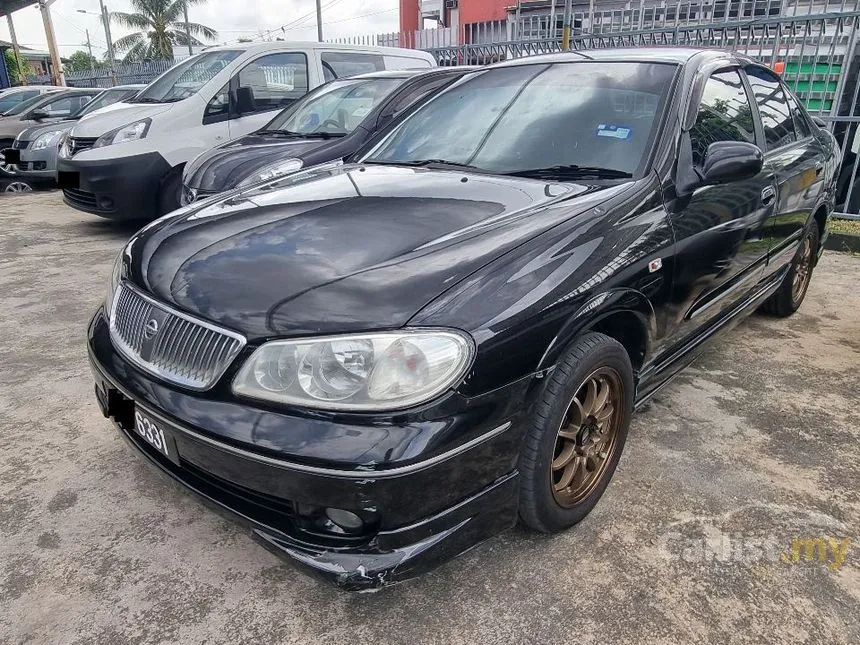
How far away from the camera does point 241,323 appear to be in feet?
5.55

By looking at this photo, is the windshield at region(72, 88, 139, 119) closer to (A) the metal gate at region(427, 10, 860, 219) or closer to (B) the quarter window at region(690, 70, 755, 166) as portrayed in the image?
(A) the metal gate at region(427, 10, 860, 219)

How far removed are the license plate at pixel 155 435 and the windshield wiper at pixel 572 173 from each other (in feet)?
5.17

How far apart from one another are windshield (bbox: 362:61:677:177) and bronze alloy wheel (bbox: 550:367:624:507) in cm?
82

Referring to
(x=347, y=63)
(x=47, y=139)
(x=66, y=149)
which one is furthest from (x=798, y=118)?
(x=47, y=139)

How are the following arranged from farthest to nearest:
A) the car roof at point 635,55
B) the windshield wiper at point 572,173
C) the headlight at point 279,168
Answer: the headlight at point 279,168, the car roof at point 635,55, the windshield wiper at point 572,173

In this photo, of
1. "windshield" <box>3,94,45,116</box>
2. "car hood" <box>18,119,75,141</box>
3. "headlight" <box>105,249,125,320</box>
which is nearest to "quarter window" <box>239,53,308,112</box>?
"car hood" <box>18,119,75,141</box>

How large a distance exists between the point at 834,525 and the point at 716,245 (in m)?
1.15

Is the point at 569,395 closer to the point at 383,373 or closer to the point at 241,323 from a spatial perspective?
the point at 383,373

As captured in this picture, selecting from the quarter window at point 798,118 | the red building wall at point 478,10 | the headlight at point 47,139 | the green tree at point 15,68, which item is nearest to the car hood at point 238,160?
the quarter window at point 798,118

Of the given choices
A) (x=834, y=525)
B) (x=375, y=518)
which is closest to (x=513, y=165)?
(x=375, y=518)

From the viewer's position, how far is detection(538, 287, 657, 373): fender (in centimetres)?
183

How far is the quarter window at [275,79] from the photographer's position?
6.59 metres

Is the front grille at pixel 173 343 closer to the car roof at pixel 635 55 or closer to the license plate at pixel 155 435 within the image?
the license plate at pixel 155 435

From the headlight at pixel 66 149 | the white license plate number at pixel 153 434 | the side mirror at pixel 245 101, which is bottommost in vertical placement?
the white license plate number at pixel 153 434
